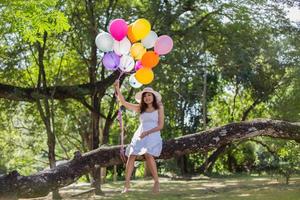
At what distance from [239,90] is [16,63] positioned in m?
13.2

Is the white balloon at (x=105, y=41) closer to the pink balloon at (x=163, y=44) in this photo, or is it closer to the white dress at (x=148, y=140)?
the pink balloon at (x=163, y=44)

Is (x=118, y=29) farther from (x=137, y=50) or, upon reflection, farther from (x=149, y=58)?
(x=149, y=58)

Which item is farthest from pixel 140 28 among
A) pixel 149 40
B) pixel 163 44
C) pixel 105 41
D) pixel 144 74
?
pixel 144 74

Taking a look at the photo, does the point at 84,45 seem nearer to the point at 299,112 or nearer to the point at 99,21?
the point at 99,21

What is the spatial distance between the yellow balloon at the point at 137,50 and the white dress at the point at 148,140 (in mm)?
823

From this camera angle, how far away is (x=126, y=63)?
673 centimetres

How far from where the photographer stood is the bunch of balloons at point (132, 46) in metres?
6.51

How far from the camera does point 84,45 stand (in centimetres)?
1559

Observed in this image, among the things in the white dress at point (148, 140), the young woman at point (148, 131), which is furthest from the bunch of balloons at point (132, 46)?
the white dress at point (148, 140)

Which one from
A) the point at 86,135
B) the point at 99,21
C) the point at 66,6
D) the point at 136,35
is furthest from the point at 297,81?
the point at 136,35

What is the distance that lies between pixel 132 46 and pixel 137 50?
0.30 feet

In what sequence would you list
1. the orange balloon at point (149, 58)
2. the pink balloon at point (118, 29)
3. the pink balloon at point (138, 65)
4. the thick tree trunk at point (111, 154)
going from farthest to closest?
the thick tree trunk at point (111, 154) < the pink balloon at point (138, 65) < the orange balloon at point (149, 58) < the pink balloon at point (118, 29)

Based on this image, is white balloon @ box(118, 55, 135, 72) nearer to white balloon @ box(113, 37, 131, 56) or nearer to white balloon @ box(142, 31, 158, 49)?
white balloon @ box(113, 37, 131, 56)

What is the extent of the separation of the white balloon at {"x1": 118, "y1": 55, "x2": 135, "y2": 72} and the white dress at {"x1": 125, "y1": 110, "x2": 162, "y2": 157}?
68 cm
